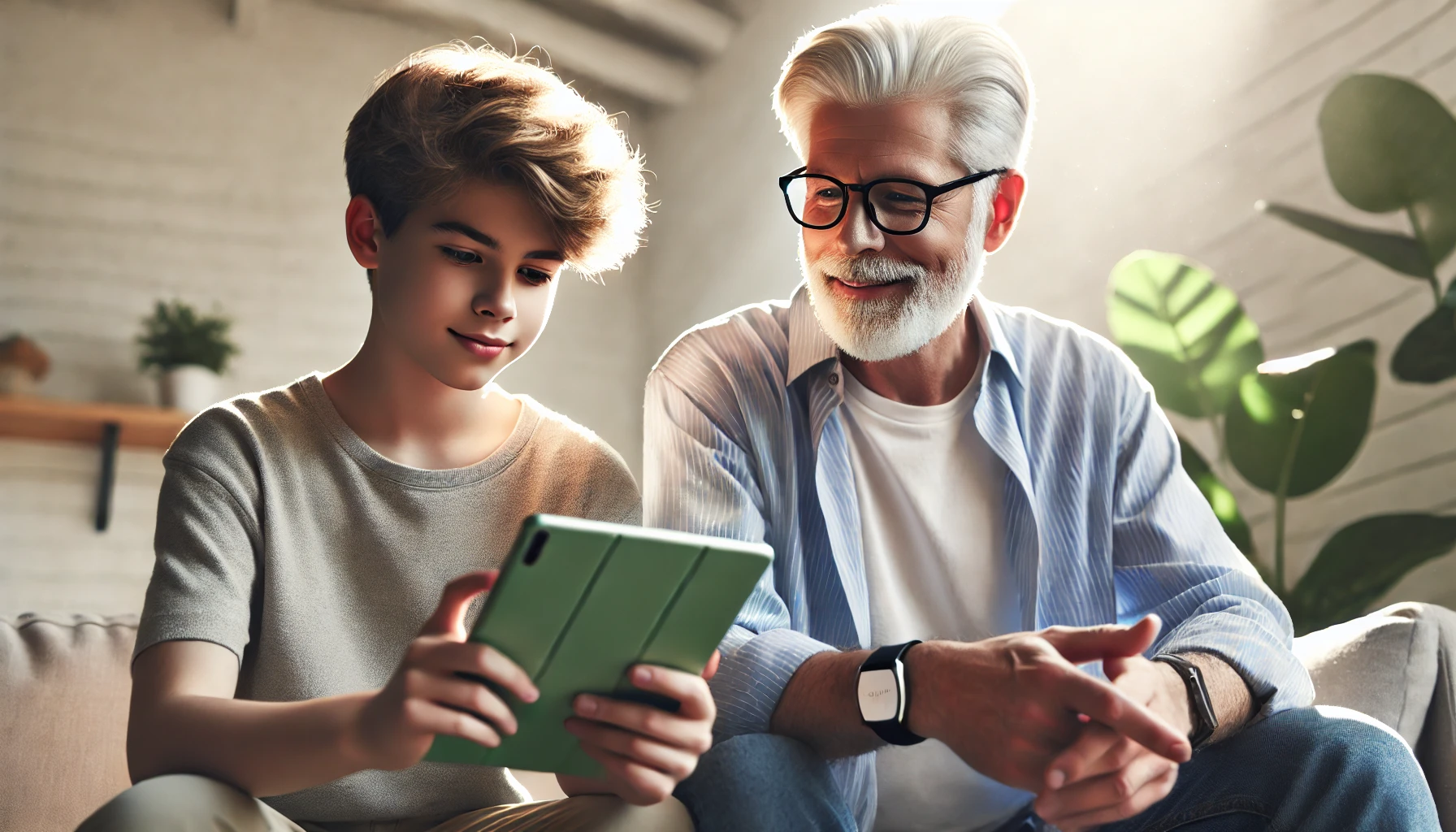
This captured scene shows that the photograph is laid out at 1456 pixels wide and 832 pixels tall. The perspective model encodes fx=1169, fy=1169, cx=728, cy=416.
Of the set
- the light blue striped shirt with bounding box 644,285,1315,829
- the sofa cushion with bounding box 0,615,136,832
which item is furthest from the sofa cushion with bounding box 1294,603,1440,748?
the sofa cushion with bounding box 0,615,136,832

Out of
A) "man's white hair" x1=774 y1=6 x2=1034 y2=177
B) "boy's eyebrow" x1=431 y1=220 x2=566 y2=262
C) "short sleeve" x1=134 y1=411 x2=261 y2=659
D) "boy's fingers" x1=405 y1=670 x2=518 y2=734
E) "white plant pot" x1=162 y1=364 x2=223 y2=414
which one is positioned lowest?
"white plant pot" x1=162 y1=364 x2=223 y2=414

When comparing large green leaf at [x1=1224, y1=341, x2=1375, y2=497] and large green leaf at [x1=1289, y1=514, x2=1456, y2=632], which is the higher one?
large green leaf at [x1=1224, y1=341, x2=1375, y2=497]

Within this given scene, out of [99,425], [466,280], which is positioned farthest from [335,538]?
[99,425]

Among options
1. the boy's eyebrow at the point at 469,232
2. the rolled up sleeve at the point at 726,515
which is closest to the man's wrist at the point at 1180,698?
the rolled up sleeve at the point at 726,515

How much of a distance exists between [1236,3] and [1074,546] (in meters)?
1.73

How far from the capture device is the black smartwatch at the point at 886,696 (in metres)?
1.12

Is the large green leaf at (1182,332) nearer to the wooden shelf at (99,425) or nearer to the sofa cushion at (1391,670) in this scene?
the sofa cushion at (1391,670)

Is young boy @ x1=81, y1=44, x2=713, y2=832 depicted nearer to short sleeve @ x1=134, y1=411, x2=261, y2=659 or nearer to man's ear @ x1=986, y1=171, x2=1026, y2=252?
short sleeve @ x1=134, y1=411, x2=261, y2=659

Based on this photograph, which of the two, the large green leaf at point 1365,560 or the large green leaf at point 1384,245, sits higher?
the large green leaf at point 1384,245

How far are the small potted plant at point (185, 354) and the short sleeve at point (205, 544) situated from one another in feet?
10.1

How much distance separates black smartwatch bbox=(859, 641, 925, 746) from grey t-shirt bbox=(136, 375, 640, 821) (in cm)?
37

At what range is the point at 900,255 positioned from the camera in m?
1.53

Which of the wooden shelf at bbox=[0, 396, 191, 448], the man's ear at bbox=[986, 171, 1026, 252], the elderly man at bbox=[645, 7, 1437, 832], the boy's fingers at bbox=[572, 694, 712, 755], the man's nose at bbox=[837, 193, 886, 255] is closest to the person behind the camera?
the boy's fingers at bbox=[572, 694, 712, 755]

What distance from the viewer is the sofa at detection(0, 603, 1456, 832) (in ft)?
4.72
